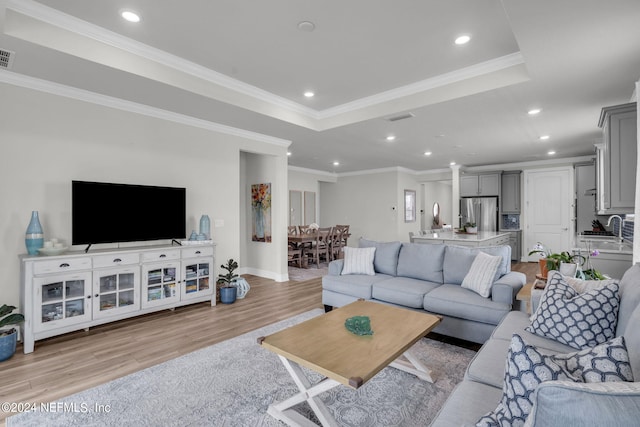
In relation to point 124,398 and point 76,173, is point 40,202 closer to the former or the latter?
point 76,173

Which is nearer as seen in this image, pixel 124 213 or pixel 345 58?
pixel 345 58

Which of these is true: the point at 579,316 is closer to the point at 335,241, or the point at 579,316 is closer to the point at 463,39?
the point at 463,39

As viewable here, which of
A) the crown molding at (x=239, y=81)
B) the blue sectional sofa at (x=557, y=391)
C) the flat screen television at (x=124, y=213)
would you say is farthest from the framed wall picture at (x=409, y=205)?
the blue sectional sofa at (x=557, y=391)

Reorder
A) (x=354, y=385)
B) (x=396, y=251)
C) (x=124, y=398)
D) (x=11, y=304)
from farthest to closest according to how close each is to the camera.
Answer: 1. (x=396, y=251)
2. (x=11, y=304)
3. (x=124, y=398)
4. (x=354, y=385)

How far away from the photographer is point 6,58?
276cm

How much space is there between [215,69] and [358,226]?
7.29 metres

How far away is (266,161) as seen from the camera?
6055mm

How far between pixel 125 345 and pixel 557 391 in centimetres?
352

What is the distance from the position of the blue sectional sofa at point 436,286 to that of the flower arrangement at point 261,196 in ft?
7.74

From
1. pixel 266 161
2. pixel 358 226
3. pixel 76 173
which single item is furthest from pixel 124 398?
pixel 358 226

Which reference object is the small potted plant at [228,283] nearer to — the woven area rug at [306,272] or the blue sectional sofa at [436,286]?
the blue sectional sofa at [436,286]

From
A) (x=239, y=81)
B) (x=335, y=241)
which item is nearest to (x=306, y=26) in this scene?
(x=239, y=81)

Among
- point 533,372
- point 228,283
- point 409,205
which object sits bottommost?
point 228,283

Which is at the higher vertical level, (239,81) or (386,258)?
(239,81)
